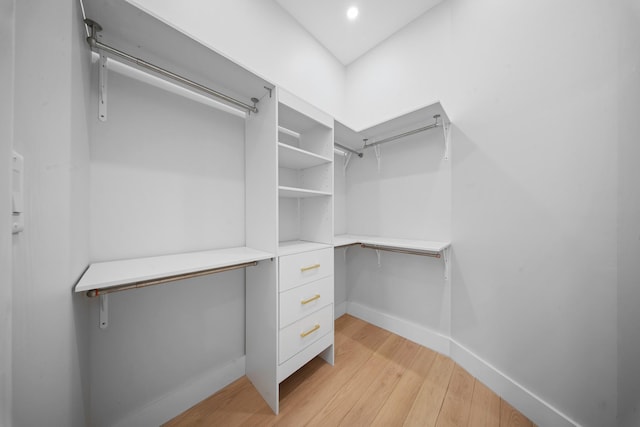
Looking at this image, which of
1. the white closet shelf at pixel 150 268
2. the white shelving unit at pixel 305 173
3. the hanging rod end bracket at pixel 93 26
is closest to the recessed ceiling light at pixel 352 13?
the white shelving unit at pixel 305 173

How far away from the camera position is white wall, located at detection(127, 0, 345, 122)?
1.22 metres

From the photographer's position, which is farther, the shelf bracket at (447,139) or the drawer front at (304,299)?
the shelf bracket at (447,139)

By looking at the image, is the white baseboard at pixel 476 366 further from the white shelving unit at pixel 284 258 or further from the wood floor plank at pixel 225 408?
the wood floor plank at pixel 225 408

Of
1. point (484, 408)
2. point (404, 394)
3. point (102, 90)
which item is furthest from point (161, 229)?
point (484, 408)

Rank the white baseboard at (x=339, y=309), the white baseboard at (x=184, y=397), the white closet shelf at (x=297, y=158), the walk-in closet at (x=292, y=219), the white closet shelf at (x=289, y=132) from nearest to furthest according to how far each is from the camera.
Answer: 1. the walk-in closet at (x=292, y=219)
2. the white baseboard at (x=184, y=397)
3. the white closet shelf at (x=297, y=158)
4. the white closet shelf at (x=289, y=132)
5. the white baseboard at (x=339, y=309)

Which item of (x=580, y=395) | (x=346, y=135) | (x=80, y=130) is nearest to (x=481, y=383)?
(x=580, y=395)

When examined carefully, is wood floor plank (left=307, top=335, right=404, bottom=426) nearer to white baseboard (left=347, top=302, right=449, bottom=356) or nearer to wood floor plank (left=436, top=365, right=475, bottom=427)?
white baseboard (left=347, top=302, right=449, bottom=356)

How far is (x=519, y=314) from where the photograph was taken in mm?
1222

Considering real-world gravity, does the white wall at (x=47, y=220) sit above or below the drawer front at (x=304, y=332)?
above

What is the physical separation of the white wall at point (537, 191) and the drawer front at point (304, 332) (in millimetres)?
1033

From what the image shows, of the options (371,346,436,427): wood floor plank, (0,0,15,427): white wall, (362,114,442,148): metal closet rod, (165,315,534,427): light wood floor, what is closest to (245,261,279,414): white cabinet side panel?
(165,315,534,427): light wood floor

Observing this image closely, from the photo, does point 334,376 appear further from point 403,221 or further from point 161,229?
point 161,229

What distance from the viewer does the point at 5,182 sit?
34cm

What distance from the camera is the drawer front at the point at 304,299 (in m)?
1.21
